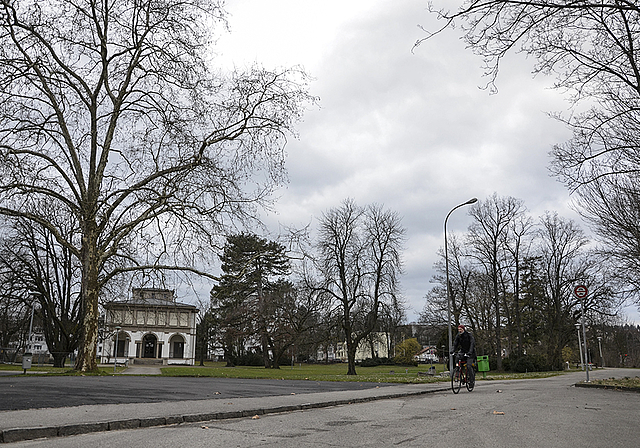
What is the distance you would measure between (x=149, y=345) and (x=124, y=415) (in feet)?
212

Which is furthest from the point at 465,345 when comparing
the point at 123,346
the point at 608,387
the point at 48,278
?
the point at 123,346

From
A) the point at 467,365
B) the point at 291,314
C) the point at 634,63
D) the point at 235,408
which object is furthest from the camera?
the point at 291,314

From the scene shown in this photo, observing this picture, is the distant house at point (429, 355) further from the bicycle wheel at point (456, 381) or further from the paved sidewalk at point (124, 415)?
the paved sidewalk at point (124, 415)

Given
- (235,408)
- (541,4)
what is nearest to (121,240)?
(235,408)

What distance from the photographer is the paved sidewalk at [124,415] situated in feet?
21.0

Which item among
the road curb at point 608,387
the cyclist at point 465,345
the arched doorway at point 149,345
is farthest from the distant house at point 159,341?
the cyclist at point 465,345

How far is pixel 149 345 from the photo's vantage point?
68000 millimetres

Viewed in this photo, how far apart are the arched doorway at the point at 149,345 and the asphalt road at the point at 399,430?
207 feet

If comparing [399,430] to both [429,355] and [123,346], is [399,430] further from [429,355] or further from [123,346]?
[123,346]

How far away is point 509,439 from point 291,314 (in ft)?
140

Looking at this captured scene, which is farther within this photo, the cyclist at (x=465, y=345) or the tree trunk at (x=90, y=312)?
the tree trunk at (x=90, y=312)

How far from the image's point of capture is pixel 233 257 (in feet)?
68.1

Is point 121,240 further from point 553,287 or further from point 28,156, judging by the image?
point 553,287

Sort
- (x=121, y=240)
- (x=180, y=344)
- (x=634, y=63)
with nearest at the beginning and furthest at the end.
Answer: (x=634, y=63), (x=121, y=240), (x=180, y=344)
